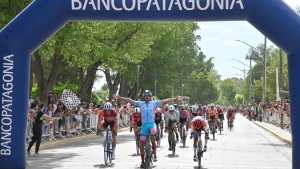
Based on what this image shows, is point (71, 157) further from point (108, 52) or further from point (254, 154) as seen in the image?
point (108, 52)

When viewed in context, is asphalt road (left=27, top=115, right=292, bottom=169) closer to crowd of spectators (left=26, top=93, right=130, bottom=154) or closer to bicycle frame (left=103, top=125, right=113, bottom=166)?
bicycle frame (left=103, top=125, right=113, bottom=166)

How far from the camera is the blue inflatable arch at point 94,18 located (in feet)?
50.0

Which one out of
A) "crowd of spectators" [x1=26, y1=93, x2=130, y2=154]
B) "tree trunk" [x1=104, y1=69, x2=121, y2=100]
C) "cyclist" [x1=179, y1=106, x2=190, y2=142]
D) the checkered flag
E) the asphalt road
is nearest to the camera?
the asphalt road

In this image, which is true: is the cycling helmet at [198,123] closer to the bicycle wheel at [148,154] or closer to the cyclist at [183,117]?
the bicycle wheel at [148,154]

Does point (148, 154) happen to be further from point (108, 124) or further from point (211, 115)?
point (211, 115)

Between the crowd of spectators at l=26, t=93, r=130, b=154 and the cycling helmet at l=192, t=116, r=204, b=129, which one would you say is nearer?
the cycling helmet at l=192, t=116, r=204, b=129

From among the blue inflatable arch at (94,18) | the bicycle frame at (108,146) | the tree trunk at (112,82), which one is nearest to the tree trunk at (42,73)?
the bicycle frame at (108,146)

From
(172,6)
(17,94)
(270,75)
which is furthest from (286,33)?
(270,75)

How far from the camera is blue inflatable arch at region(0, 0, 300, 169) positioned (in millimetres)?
Result: 15227

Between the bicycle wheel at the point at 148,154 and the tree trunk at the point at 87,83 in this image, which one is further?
the tree trunk at the point at 87,83

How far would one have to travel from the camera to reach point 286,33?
15.2 meters

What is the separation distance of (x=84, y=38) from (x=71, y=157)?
439 inches

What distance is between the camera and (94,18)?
1584cm

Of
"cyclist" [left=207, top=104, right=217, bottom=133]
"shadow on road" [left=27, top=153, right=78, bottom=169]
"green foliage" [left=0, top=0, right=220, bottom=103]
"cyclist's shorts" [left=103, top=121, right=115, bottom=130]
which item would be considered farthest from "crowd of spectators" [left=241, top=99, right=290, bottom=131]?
"cyclist's shorts" [left=103, top=121, right=115, bottom=130]
